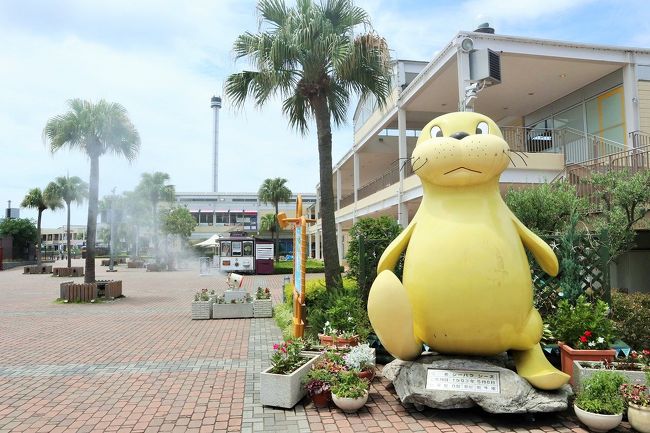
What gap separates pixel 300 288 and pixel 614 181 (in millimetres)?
6475

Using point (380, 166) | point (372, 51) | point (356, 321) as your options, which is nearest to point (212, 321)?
point (356, 321)

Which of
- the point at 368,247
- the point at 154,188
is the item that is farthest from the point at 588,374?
the point at 154,188

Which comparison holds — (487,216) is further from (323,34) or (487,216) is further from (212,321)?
(212,321)


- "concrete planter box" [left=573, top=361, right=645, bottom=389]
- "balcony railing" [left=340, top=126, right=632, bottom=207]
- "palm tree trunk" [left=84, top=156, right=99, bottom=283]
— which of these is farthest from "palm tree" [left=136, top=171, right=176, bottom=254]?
"concrete planter box" [left=573, top=361, right=645, bottom=389]

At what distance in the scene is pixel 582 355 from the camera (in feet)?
17.1

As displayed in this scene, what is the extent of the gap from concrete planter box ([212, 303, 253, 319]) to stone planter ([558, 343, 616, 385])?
8.26m

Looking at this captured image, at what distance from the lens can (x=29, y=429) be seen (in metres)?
4.68

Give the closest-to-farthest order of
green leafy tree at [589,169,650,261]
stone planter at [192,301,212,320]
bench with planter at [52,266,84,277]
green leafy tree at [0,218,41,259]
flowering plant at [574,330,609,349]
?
flowering plant at [574,330,609,349] → green leafy tree at [589,169,650,261] → stone planter at [192,301,212,320] → bench with planter at [52,266,84,277] → green leafy tree at [0,218,41,259]

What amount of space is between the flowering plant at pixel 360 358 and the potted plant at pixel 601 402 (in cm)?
215

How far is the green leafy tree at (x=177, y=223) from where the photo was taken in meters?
42.3

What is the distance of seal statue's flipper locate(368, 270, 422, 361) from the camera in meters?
4.51

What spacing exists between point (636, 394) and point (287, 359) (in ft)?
11.5

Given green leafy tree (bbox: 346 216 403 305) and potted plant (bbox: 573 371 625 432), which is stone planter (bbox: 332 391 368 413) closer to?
potted plant (bbox: 573 371 625 432)

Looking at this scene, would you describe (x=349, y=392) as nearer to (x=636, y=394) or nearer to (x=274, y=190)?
(x=636, y=394)
